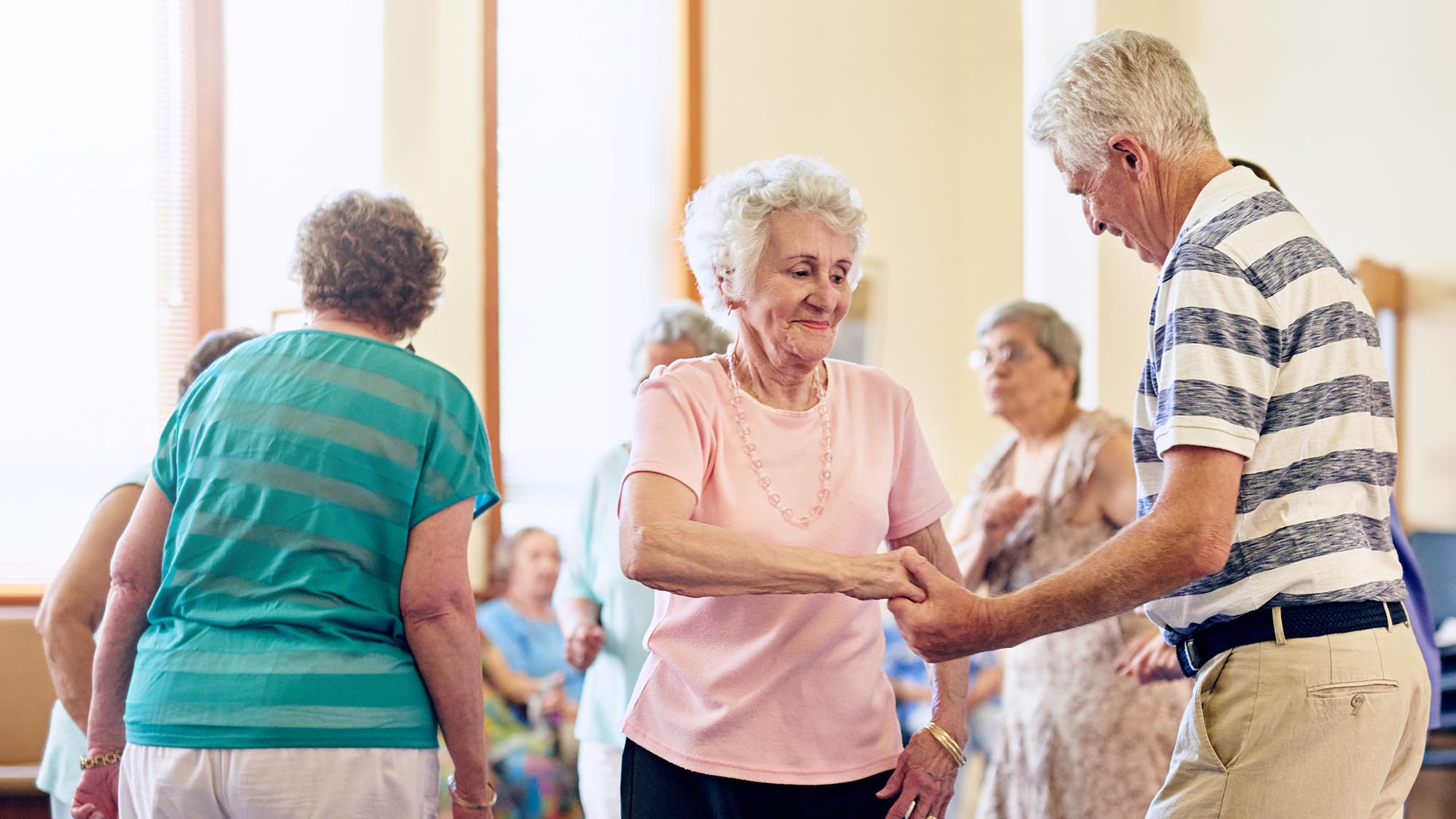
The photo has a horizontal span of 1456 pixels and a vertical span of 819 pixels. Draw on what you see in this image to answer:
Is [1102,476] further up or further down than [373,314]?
further down

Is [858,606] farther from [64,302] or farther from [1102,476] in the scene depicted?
[64,302]

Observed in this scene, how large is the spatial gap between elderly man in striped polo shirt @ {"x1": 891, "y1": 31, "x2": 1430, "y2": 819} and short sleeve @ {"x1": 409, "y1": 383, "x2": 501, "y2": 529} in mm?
859

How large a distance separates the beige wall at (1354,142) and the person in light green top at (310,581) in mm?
3106

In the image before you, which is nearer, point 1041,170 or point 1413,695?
point 1413,695

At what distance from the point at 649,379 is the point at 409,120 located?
296 centimetres

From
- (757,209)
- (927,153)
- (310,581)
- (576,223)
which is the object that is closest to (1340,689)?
(757,209)

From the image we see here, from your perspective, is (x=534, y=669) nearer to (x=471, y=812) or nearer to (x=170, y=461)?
(x=471, y=812)

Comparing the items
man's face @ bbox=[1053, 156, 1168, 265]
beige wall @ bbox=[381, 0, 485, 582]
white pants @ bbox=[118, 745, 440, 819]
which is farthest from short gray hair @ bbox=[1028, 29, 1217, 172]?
beige wall @ bbox=[381, 0, 485, 582]

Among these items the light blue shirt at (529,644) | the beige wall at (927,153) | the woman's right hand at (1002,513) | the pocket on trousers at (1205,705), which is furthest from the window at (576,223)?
the pocket on trousers at (1205,705)

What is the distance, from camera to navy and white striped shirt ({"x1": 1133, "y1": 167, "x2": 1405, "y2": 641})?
135cm

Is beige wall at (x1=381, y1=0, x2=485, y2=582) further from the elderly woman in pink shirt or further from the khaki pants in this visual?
the khaki pants

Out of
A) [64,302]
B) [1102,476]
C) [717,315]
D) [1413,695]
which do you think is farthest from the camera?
[64,302]

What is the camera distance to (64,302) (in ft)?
Answer: 13.8

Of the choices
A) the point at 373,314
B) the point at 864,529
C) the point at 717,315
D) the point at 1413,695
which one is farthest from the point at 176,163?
the point at 1413,695
